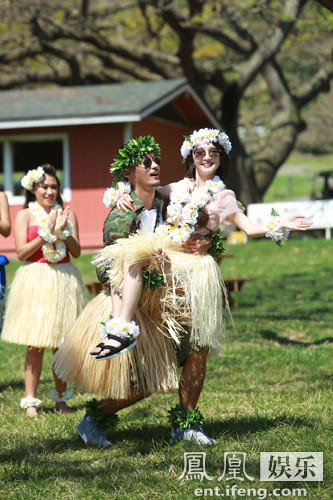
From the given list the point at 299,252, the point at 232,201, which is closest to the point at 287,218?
the point at 232,201

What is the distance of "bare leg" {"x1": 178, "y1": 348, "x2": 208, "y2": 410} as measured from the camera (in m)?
4.69

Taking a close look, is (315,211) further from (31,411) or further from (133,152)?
(133,152)

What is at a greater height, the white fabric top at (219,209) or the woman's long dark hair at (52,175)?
the woman's long dark hair at (52,175)

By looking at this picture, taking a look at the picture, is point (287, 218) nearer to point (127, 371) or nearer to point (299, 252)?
point (127, 371)

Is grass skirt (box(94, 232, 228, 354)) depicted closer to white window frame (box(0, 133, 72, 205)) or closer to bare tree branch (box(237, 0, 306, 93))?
bare tree branch (box(237, 0, 306, 93))

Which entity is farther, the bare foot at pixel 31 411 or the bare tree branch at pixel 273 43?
the bare tree branch at pixel 273 43

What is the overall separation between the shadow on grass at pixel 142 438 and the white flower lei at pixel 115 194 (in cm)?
153

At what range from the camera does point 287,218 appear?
4402 mm

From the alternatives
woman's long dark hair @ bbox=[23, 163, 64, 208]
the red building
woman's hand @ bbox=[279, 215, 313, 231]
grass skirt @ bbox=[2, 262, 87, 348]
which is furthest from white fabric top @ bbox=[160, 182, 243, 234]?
the red building

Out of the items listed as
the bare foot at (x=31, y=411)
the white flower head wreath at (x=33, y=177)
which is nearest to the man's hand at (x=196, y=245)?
the white flower head wreath at (x=33, y=177)

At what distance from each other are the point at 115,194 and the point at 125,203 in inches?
6.1

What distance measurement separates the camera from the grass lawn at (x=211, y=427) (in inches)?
155

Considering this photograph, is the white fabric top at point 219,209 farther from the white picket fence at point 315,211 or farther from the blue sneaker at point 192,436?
the white picket fence at point 315,211

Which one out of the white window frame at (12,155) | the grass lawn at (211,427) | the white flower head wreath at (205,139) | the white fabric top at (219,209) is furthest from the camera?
the white window frame at (12,155)
